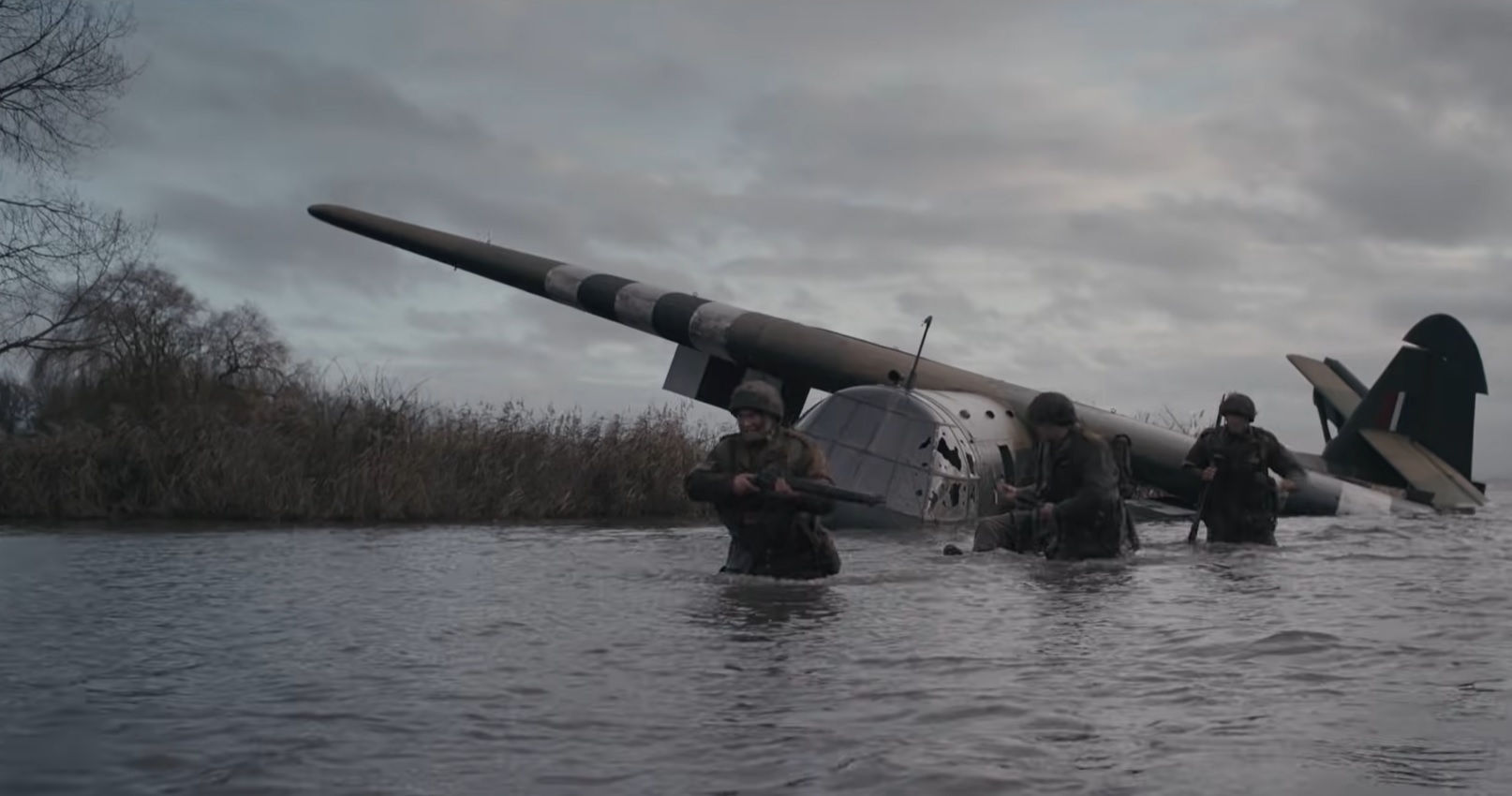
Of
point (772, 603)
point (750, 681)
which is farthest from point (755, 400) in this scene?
point (750, 681)

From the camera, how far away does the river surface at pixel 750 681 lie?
5.14m

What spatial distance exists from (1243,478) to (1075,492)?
324cm

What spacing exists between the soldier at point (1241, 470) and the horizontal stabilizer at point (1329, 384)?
1398 cm

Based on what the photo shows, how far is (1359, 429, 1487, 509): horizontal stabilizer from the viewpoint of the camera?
965 inches

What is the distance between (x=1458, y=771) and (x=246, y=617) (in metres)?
6.91

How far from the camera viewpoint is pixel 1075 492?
1358 centimetres

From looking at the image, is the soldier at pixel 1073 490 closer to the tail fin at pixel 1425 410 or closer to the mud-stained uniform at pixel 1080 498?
the mud-stained uniform at pixel 1080 498

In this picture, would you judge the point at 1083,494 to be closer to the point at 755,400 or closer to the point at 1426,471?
the point at 755,400

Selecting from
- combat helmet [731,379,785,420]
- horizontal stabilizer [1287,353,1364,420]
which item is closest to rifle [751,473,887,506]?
combat helmet [731,379,785,420]

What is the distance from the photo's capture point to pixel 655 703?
638cm

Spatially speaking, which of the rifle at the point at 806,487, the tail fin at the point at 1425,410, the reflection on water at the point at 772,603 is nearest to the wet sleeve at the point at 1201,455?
the reflection on water at the point at 772,603

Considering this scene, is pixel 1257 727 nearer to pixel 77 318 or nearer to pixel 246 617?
pixel 246 617

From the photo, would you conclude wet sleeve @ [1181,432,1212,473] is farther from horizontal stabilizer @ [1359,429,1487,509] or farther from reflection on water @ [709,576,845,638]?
horizontal stabilizer @ [1359,429,1487,509]

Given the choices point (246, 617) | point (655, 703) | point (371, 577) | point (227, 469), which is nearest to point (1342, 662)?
point (655, 703)
